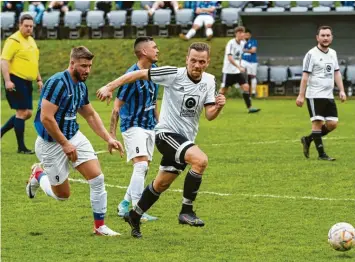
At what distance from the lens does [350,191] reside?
12312 mm

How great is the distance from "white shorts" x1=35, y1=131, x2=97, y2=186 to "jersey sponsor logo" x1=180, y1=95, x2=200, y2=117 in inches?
39.8

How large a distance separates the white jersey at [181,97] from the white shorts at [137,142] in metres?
1.07

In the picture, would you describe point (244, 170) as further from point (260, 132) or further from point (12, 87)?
point (260, 132)

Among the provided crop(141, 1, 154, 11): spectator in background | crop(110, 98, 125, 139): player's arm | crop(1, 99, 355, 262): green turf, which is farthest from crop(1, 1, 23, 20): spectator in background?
crop(110, 98, 125, 139): player's arm

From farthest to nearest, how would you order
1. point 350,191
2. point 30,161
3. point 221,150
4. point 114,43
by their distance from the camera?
point 114,43 < point 221,150 < point 30,161 < point 350,191

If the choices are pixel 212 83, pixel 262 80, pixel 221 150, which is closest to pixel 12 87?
pixel 221 150

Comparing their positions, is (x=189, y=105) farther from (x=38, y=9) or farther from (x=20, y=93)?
(x=38, y=9)

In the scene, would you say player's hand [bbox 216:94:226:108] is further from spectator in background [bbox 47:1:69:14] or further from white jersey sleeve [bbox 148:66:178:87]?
spectator in background [bbox 47:1:69:14]

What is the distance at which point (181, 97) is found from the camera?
935 cm

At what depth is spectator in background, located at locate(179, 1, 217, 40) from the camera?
32.1 meters

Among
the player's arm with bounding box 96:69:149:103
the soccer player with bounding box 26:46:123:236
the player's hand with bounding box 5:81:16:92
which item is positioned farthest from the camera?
the player's hand with bounding box 5:81:16:92

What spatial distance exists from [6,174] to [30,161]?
160 cm

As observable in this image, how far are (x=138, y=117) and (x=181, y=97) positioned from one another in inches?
56.0

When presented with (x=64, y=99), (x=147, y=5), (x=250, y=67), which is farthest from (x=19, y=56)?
(x=147, y=5)
